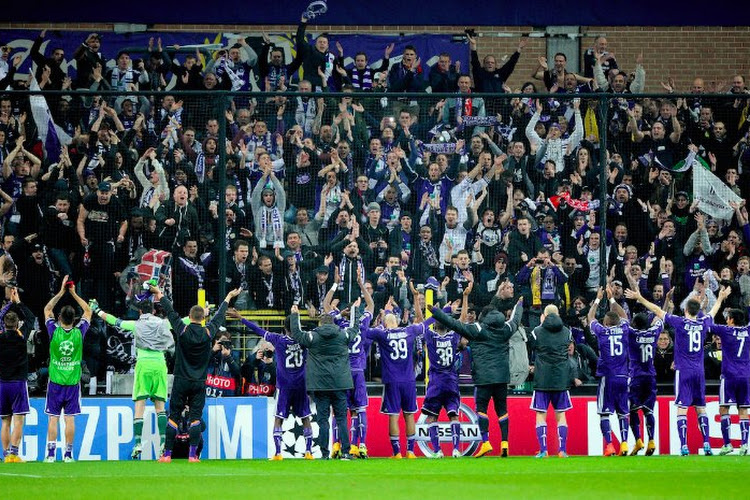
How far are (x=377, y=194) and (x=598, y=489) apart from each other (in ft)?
24.6

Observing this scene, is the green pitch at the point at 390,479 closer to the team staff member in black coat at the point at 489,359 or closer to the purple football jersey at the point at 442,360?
the team staff member in black coat at the point at 489,359

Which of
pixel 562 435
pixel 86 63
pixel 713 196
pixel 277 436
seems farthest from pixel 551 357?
pixel 86 63

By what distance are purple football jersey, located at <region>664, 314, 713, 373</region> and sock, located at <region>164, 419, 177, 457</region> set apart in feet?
20.9

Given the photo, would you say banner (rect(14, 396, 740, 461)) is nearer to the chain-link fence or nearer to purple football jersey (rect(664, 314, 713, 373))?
the chain-link fence

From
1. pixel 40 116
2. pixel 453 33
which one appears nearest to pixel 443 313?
pixel 40 116

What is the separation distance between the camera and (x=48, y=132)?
18547 millimetres

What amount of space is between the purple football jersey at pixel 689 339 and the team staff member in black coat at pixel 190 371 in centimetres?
594

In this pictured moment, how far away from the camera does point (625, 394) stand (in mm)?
17109

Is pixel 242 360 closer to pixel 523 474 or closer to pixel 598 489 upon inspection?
pixel 523 474

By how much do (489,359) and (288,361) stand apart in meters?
2.53

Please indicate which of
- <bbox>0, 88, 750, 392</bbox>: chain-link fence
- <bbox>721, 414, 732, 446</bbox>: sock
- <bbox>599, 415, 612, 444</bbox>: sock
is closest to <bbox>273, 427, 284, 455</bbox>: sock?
<bbox>0, 88, 750, 392</bbox>: chain-link fence

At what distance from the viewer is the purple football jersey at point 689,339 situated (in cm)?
1706

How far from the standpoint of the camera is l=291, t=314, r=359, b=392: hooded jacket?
1630cm

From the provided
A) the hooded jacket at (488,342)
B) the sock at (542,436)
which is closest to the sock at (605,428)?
the sock at (542,436)
